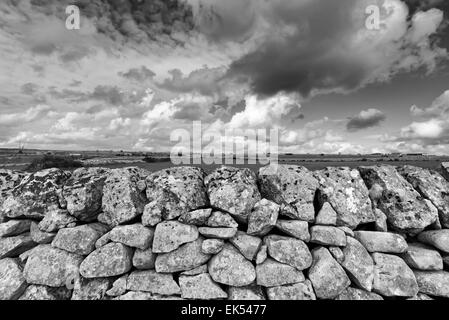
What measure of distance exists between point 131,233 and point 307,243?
2.75 m

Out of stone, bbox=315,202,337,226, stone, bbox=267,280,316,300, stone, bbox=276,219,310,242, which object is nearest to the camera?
stone, bbox=267,280,316,300

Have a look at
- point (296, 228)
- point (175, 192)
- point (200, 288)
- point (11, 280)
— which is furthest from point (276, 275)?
point (11, 280)

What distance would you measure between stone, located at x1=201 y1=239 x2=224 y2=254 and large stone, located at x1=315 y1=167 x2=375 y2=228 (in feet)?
6.00

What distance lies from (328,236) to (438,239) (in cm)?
178

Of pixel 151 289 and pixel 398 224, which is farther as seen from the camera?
pixel 398 224

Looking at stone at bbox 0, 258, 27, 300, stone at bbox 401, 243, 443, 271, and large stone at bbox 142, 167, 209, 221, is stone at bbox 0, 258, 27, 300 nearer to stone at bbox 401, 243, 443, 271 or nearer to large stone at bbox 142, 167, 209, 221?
large stone at bbox 142, 167, 209, 221

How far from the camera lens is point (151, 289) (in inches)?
136

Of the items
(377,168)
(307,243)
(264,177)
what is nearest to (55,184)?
(264,177)

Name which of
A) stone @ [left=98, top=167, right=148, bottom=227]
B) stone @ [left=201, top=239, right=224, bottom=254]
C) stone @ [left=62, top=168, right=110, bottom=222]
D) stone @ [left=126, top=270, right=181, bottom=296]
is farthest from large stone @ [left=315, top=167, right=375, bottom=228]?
stone @ [left=62, top=168, right=110, bottom=222]

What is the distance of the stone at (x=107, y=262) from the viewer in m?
3.48

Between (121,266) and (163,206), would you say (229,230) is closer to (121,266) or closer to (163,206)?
(163,206)

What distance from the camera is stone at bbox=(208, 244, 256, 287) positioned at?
3.38 meters

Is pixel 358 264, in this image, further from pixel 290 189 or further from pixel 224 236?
pixel 224 236
